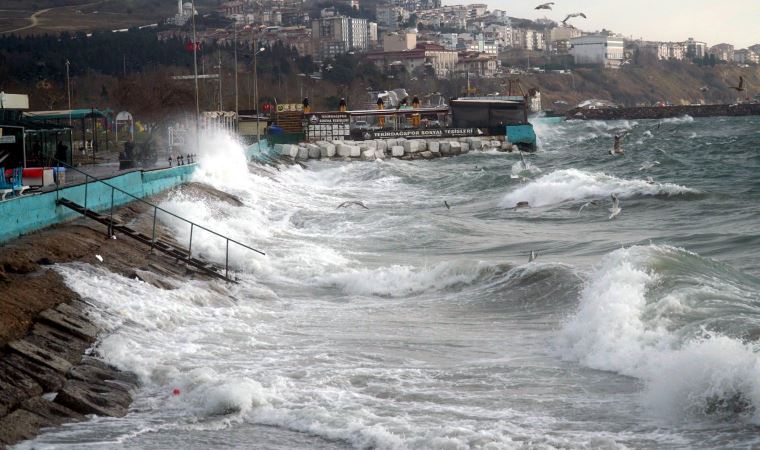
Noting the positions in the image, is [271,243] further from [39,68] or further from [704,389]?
[39,68]

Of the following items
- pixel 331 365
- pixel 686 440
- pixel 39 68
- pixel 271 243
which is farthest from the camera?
pixel 39 68

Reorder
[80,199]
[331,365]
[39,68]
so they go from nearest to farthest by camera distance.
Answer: [331,365], [80,199], [39,68]

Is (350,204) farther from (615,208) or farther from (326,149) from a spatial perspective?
(326,149)

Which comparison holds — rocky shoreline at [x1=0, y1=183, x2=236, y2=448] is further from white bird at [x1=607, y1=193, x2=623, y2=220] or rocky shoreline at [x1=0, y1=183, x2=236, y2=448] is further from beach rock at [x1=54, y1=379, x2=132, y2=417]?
white bird at [x1=607, y1=193, x2=623, y2=220]

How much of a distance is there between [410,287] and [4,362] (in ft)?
32.2

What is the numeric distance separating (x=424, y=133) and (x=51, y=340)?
63.1 metres

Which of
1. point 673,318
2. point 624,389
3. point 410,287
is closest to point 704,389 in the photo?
point 624,389

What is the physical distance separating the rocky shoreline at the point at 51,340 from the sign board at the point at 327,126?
5553cm

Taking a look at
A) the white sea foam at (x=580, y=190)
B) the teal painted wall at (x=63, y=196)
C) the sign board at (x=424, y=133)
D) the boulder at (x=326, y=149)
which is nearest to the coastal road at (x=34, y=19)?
the sign board at (x=424, y=133)

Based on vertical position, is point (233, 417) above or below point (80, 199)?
below

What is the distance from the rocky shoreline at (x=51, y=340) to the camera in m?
11.3

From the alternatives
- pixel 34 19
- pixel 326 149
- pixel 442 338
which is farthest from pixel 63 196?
pixel 34 19

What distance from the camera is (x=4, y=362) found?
39.2 ft

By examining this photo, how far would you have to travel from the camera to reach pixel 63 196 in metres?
21.1
